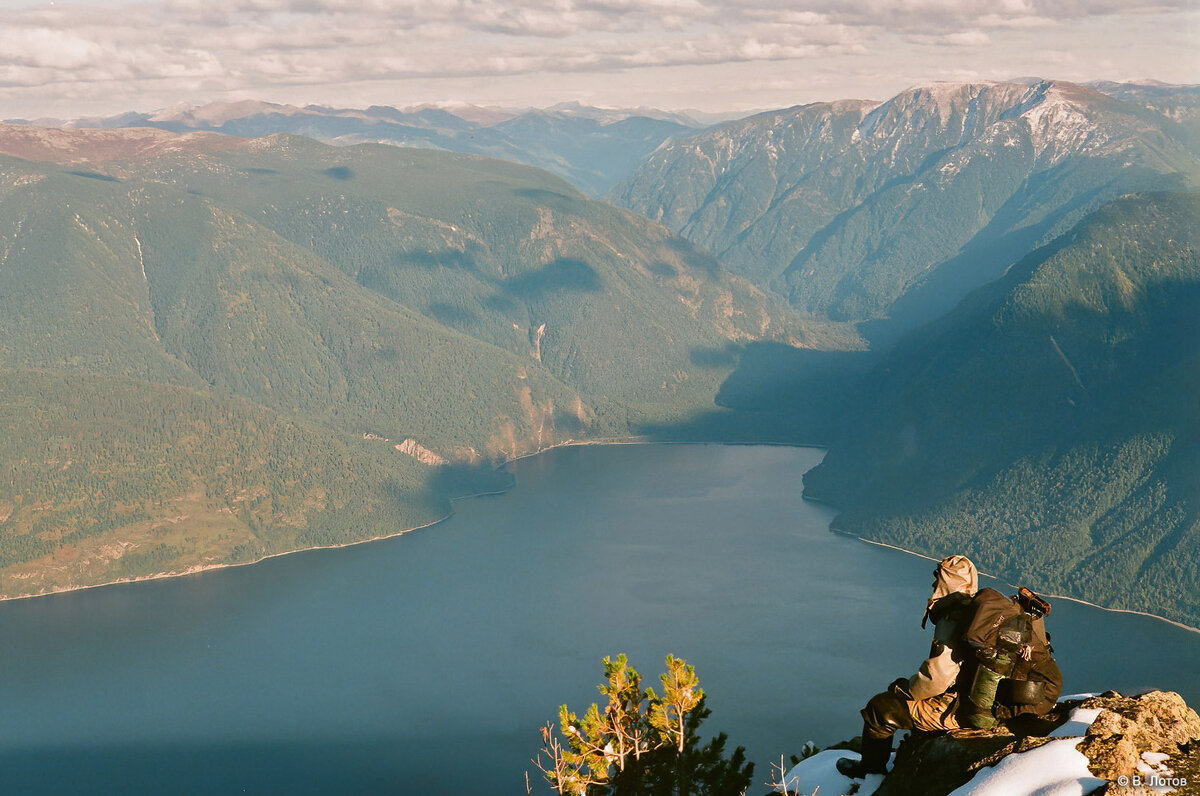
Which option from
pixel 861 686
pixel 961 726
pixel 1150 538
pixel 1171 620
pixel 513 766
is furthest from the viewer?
pixel 1150 538

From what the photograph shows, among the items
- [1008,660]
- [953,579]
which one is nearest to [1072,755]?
[1008,660]

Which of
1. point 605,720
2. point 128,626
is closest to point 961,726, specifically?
point 605,720

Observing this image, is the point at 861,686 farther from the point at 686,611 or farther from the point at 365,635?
the point at 365,635

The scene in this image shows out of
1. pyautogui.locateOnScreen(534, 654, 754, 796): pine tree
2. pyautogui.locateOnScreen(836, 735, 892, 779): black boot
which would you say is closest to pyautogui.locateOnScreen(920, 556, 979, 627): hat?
pyautogui.locateOnScreen(836, 735, 892, 779): black boot

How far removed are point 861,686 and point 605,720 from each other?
134 metres

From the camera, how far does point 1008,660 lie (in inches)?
667

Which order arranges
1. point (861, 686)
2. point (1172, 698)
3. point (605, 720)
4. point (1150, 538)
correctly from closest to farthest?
point (1172, 698), point (605, 720), point (861, 686), point (1150, 538)

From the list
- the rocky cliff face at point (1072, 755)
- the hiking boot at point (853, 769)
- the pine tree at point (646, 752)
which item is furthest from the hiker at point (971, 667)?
the pine tree at point (646, 752)

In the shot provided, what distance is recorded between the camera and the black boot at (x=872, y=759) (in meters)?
19.4

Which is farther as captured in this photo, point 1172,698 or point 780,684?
point 780,684

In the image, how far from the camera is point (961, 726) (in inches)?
716

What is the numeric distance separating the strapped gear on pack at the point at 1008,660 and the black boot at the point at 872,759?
1.80 meters

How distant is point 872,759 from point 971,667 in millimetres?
2906

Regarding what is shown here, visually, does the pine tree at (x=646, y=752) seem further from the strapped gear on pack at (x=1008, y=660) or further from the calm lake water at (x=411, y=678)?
the calm lake water at (x=411, y=678)
